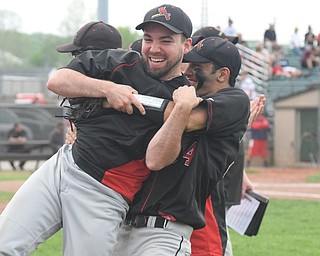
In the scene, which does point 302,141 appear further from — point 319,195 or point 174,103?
point 174,103

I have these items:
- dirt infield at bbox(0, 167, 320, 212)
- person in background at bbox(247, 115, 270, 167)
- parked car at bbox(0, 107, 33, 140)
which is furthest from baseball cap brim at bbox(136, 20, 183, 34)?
parked car at bbox(0, 107, 33, 140)

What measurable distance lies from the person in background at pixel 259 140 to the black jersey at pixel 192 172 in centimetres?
2005

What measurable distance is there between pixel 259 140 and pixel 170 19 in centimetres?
2052

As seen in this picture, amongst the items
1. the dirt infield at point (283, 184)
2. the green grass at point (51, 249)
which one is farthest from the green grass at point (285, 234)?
the dirt infield at point (283, 184)

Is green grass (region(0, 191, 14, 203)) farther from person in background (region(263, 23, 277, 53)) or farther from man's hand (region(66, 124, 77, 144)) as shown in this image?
person in background (region(263, 23, 277, 53))

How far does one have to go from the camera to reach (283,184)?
1834 cm

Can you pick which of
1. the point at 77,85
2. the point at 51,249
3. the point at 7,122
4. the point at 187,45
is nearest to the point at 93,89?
the point at 77,85

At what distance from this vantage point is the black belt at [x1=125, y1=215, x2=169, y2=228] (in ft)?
14.2

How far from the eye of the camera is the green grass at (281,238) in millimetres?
8711

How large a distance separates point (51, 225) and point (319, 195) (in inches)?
472

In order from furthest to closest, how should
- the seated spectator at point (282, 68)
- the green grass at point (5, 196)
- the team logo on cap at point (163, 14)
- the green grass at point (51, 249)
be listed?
the seated spectator at point (282, 68) < the green grass at point (5, 196) < the green grass at point (51, 249) < the team logo on cap at point (163, 14)

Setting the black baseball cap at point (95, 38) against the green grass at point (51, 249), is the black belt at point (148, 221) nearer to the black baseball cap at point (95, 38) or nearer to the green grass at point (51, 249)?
the black baseball cap at point (95, 38)

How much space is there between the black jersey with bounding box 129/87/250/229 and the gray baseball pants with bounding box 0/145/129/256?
179mm

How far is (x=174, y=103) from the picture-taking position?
4219 millimetres
